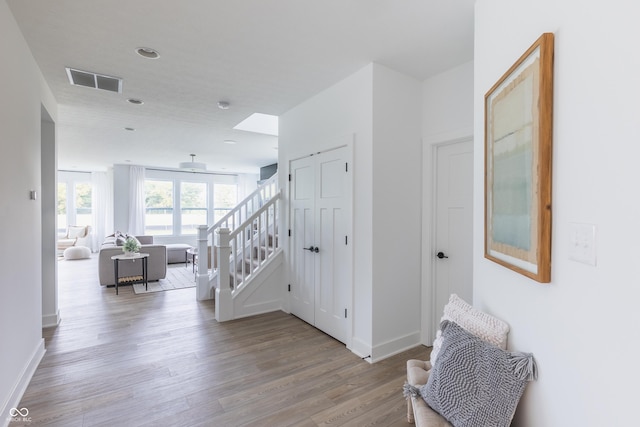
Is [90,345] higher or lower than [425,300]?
lower

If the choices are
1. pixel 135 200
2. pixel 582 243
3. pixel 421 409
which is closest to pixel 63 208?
pixel 135 200

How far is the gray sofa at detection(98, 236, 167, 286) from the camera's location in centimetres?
532

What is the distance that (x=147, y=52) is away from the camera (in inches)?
99.0

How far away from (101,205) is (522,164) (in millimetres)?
11548

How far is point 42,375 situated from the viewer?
2480 mm

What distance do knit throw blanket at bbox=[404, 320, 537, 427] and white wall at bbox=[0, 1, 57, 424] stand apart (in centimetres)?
251

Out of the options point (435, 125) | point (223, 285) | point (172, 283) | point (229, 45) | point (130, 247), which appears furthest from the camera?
point (172, 283)

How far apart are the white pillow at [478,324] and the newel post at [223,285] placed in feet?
8.92

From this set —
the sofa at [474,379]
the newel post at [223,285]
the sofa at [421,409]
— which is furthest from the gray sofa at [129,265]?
the sofa at [474,379]

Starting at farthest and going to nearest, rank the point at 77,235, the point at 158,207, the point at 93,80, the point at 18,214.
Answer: the point at 158,207 → the point at 77,235 → the point at 93,80 → the point at 18,214

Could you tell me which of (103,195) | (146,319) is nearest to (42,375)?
(146,319)

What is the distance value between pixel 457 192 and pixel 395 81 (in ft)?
3.83

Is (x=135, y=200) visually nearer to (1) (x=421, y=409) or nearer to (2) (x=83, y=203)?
(2) (x=83, y=203)

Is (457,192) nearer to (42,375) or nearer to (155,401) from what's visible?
(155,401)
